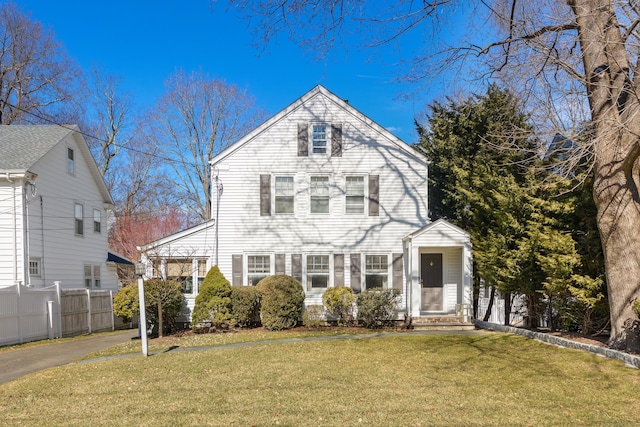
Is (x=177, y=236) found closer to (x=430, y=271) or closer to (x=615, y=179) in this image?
(x=430, y=271)

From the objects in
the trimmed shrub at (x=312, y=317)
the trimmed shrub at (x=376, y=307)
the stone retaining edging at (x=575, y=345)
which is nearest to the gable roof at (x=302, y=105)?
the trimmed shrub at (x=376, y=307)

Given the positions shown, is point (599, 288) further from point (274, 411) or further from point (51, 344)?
point (51, 344)

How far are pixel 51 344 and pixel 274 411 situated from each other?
34.1ft

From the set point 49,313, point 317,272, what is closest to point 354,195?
point 317,272

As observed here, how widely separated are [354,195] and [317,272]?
2.89 meters

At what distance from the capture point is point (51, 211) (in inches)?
638

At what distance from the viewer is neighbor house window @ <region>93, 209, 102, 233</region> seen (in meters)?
19.7

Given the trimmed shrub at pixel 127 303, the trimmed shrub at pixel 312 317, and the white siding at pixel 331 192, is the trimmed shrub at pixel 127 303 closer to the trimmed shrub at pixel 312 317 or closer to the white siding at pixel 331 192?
the white siding at pixel 331 192

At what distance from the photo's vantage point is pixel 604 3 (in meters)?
8.55

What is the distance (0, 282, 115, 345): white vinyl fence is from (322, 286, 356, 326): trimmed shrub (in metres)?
8.68

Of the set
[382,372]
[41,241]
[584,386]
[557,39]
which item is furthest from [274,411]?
Answer: [41,241]

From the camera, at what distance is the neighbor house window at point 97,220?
64.6 ft

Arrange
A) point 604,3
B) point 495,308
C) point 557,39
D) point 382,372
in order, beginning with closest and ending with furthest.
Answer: point 382,372, point 604,3, point 557,39, point 495,308

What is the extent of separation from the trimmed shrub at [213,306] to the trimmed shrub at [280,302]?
1019 mm
